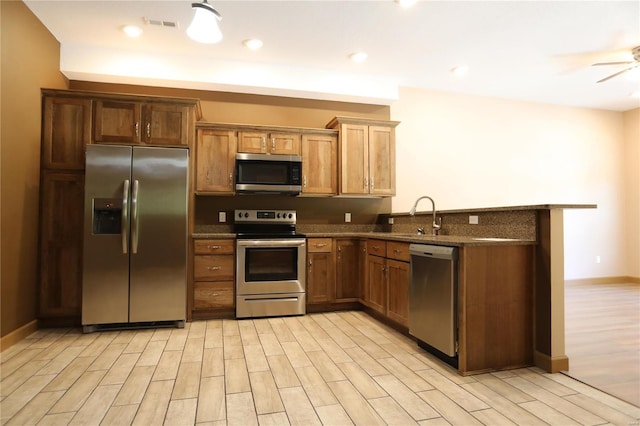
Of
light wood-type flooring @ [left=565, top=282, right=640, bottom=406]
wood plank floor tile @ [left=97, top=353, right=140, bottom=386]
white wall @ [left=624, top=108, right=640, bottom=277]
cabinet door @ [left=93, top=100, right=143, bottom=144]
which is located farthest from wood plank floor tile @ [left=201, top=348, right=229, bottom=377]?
white wall @ [left=624, top=108, right=640, bottom=277]

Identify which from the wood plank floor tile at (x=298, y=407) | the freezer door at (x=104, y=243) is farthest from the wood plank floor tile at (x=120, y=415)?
the freezer door at (x=104, y=243)

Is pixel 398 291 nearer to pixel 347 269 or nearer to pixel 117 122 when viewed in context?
pixel 347 269

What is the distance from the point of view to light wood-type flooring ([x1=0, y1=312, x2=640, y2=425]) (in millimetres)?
1795

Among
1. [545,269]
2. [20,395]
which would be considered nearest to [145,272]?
[20,395]

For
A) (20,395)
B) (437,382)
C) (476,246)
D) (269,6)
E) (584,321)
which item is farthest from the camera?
(584,321)

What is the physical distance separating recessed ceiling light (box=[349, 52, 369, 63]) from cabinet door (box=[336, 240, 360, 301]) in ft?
7.13

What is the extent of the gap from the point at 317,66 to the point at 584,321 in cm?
414

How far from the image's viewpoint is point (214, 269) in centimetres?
370

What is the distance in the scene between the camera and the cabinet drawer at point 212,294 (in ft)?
12.0

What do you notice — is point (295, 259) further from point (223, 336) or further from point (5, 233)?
point (5, 233)

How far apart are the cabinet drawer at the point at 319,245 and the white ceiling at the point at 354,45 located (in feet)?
6.26

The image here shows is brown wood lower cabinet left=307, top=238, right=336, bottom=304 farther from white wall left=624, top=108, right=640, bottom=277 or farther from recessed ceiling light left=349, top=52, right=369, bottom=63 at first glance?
white wall left=624, top=108, right=640, bottom=277

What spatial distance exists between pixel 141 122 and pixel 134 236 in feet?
3.83

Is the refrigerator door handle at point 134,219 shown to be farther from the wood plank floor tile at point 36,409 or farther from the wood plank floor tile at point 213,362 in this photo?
the wood plank floor tile at point 36,409
